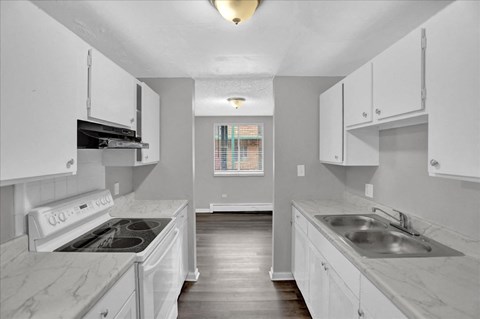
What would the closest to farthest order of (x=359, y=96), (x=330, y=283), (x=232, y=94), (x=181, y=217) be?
1. (x=330, y=283)
2. (x=359, y=96)
3. (x=181, y=217)
4. (x=232, y=94)

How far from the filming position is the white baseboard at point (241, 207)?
236 inches

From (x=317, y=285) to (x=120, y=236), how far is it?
155 centimetres

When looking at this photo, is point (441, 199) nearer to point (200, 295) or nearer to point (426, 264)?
point (426, 264)

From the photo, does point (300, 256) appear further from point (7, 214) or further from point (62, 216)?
point (7, 214)

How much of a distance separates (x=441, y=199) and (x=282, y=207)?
159cm

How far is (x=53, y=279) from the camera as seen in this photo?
1088 millimetres

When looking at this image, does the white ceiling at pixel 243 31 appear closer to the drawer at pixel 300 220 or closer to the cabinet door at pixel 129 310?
the drawer at pixel 300 220

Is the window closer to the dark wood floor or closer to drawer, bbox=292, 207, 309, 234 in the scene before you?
the dark wood floor

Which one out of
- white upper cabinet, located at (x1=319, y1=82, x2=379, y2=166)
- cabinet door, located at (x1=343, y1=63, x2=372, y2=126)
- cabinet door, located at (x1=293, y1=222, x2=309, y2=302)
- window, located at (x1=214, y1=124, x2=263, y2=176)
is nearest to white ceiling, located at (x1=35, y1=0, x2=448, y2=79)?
cabinet door, located at (x1=343, y1=63, x2=372, y2=126)

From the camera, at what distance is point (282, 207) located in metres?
2.88

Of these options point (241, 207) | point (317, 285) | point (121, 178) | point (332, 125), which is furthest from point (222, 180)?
point (317, 285)

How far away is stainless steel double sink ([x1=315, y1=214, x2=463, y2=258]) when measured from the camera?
1339 millimetres

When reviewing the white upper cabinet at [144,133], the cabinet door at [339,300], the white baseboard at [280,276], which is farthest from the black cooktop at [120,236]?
the white baseboard at [280,276]

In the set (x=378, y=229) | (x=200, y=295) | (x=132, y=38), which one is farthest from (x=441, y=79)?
(x=200, y=295)
